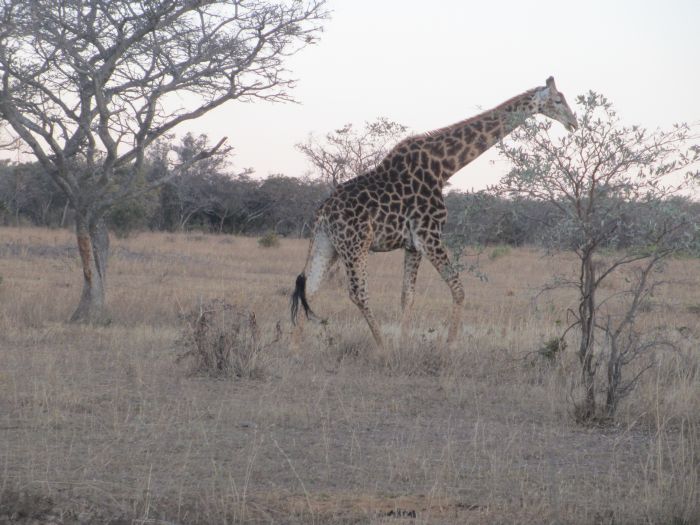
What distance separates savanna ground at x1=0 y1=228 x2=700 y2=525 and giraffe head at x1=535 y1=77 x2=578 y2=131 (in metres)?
2.28

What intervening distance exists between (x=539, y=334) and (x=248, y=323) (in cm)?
332

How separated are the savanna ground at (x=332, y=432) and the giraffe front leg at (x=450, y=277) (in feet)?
0.74

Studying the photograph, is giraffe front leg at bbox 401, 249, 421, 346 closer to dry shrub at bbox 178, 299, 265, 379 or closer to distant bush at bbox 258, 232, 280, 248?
dry shrub at bbox 178, 299, 265, 379

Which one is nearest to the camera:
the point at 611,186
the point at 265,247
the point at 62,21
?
the point at 611,186

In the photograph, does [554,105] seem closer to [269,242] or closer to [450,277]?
[450,277]

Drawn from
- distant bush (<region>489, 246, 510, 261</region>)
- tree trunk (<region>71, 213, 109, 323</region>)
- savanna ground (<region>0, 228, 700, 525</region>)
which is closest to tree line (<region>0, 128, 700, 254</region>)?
distant bush (<region>489, 246, 510, 261</region>)

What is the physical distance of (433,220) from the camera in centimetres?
972

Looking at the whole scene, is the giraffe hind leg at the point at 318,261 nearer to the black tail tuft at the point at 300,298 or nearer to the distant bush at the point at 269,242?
the black tail tuft at the point at 300,298

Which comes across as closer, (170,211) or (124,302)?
(124,302)

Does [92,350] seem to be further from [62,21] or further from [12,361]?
[62,21]

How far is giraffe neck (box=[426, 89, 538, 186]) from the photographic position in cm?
1002

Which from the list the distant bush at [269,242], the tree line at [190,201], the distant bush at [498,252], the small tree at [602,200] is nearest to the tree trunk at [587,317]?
the small tree at [602,200]

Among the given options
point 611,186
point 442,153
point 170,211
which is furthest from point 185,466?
point 170,211

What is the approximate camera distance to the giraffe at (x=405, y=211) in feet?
31.4
